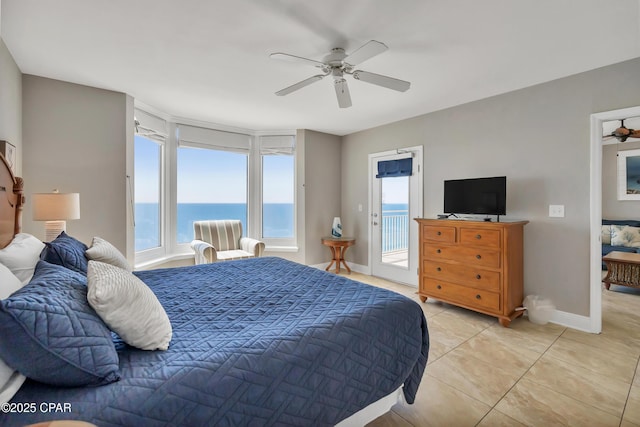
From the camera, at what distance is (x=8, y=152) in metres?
2.29

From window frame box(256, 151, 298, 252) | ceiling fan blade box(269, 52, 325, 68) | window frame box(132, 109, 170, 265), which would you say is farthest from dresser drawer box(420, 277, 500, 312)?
window frame box(132, 109, 170, 265)

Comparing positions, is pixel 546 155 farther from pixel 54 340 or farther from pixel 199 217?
pixel 199 217

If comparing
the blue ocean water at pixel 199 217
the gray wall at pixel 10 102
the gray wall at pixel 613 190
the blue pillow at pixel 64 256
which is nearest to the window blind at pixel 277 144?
the blue ocean water at pixel 199 217

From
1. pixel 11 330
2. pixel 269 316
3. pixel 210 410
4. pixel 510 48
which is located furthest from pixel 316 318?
pixel 510 48

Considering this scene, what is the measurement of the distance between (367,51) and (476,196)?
2206 millimetres

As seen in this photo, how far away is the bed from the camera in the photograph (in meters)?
0.90

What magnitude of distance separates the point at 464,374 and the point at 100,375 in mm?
2214

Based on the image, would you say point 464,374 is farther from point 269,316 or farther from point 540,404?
point 269,316

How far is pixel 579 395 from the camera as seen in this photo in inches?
74.0

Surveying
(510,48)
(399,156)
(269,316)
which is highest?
(510,48)

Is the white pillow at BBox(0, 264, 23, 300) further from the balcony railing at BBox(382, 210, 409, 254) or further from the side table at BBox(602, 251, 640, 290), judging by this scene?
the side table at BBox(602, 251, 640, 290)

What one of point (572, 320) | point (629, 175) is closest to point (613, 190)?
point (629, 175)

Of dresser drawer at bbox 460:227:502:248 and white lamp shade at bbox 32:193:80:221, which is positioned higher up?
white lamp shade at bbox 32:193:80:221

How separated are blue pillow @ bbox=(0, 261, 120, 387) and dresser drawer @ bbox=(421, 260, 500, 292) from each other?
10.5 ft
